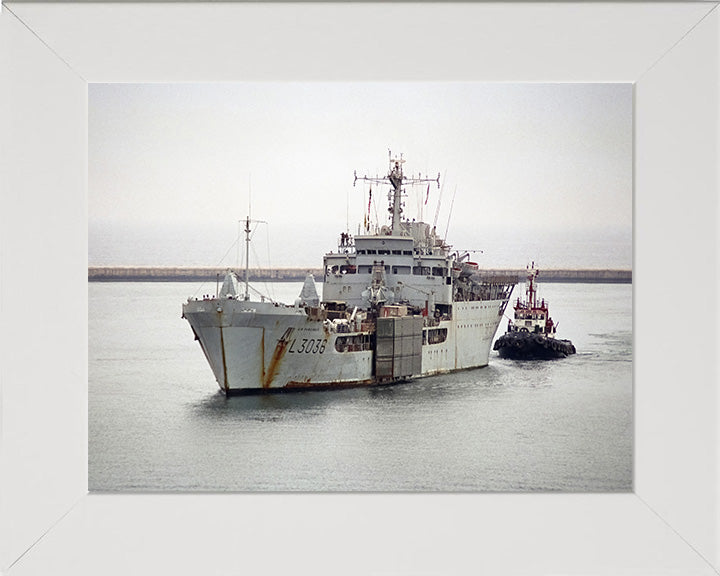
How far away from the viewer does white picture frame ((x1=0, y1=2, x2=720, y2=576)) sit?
3.77m

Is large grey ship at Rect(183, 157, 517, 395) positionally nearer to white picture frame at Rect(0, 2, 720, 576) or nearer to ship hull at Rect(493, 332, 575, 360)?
ship hull at Rect(493, 332, 575, 360)

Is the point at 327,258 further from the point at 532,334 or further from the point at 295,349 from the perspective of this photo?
the point at 532,334

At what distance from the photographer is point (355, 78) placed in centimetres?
449

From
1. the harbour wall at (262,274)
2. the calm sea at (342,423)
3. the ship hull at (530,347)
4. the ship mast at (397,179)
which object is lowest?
the calm sea at (342,423)

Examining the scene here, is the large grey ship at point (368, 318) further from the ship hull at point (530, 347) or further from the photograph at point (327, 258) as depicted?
the ship hull at point (530, 347)

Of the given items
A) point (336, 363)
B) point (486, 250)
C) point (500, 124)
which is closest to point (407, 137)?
point (500, 124)

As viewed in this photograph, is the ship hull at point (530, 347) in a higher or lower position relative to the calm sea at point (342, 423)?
higher

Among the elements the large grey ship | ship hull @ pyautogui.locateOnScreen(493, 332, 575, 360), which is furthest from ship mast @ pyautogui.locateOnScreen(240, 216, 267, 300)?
ship hull @ pyautogui.locateOnScreen(493, 332, 575, 360)

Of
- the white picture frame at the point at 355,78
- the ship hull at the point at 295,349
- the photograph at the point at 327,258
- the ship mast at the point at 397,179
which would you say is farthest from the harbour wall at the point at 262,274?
the white picture frame at the point at 355,78

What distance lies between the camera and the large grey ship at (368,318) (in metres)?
7.26

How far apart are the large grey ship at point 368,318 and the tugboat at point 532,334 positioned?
0.64 ft
